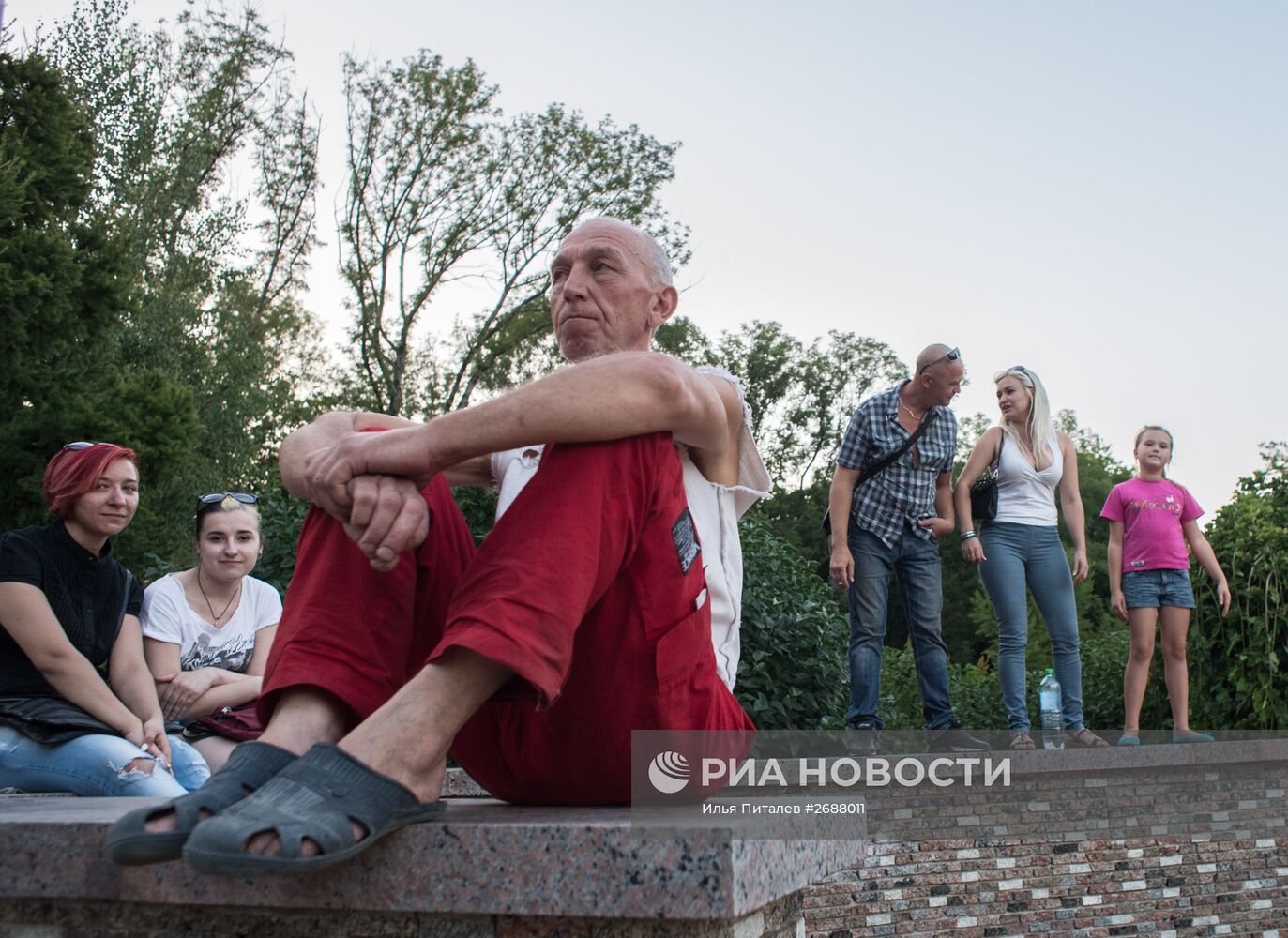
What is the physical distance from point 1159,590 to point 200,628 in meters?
5.55

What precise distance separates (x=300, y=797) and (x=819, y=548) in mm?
31364

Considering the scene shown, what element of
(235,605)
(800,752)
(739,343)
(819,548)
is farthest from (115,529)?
(739,343)

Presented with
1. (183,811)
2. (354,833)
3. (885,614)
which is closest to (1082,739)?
(885,614)

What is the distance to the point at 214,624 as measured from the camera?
14.4 ft

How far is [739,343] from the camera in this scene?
3941cm

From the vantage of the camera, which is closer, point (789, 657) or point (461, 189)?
point (789, 657)

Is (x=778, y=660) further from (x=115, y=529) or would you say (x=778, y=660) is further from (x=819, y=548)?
(x=819, y=548)

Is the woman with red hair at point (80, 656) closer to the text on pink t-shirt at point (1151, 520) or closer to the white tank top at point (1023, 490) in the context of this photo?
the white tank top at point (1023, 490)

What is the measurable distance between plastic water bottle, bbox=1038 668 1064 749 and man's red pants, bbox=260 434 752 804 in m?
5.23

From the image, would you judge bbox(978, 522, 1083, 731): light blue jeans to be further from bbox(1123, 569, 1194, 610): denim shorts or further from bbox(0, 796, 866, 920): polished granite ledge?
bbox(0, 796, 866, 920): polished granite ledge

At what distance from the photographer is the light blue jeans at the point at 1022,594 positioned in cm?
643

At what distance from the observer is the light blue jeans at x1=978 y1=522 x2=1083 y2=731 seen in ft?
Result: 21.1

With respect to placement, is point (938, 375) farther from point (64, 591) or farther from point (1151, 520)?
point (64, 591)

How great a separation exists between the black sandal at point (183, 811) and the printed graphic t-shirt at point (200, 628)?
2.80m
